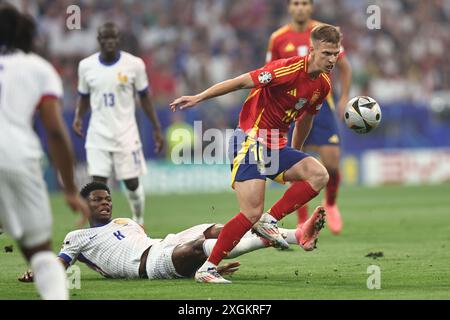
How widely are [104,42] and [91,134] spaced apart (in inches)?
46.0

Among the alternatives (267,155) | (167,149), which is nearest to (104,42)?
(267,155)

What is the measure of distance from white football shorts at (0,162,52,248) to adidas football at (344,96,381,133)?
451 cm

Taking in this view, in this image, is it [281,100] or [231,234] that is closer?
[231,234]

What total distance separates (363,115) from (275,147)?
127cm

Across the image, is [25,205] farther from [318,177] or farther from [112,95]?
[112,95]

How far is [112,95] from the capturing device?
12.4 m

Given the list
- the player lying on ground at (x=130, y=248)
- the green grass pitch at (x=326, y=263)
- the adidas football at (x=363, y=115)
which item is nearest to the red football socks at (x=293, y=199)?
the player lying on ground at (x=130, y=248)

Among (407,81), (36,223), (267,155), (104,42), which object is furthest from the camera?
(407,81)

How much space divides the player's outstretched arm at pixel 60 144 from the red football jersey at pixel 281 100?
297cm

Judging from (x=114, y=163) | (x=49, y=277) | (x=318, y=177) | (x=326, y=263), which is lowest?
(x=326, y=263)

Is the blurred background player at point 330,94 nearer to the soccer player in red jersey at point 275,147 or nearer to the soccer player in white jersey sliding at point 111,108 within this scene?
the soccer player in white jersey sliding at point 111,108

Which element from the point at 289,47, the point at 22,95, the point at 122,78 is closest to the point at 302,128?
the point at 289,47

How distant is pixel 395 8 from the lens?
89.0ft
